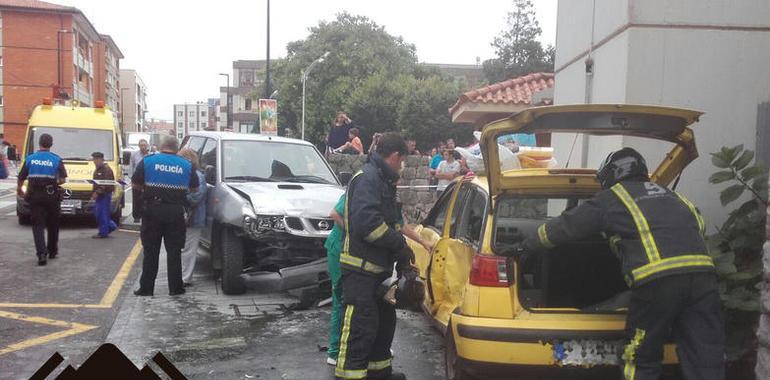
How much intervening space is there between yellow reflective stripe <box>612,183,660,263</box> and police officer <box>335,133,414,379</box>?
146 centimetres

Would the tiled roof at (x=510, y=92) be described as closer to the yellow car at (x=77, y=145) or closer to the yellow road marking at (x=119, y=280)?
the yellow car at (x=77, y=145)

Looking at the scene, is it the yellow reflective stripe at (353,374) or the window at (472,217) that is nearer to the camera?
the yellow reflective stripe at (353,374)

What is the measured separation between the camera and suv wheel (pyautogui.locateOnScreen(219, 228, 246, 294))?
290 inches

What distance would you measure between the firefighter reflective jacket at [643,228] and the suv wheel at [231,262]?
170 inches

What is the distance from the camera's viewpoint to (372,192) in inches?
174

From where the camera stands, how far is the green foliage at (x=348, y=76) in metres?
35.7

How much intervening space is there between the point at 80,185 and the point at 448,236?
9025 mm

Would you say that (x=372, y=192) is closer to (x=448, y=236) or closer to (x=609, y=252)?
(x=448, y=236)

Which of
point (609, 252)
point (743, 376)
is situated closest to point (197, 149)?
point (609, 252)

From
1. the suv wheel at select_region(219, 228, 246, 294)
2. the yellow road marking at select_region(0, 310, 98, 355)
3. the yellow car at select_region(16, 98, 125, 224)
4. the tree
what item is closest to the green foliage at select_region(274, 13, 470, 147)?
the tree

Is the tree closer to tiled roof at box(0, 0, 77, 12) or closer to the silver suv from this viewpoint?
tiled roof at box(0, 0, 77, 12)

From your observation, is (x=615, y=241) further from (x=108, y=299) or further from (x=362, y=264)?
(x=108, y=299)

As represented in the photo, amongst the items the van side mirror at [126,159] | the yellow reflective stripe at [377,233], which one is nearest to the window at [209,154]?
the yellow reflective stripe at [377,233]

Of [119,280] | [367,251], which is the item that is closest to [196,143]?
[119,280]
